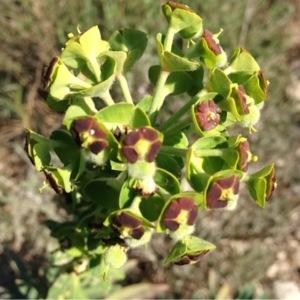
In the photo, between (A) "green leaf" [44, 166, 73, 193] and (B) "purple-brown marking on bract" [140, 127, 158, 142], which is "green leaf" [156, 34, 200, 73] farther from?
(A) "green leaf" [44, 166, 73, 193]

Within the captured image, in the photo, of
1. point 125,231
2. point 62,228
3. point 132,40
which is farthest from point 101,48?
point 62,228

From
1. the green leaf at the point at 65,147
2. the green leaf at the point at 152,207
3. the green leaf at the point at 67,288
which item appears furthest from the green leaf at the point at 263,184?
the green leaf at the point at 67,288

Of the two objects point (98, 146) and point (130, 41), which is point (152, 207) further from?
point (130, 41)

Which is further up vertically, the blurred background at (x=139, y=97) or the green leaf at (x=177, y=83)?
the green leaf at (x=177, y=83)

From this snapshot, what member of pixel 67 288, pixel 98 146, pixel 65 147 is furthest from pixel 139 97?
pixel 98 146

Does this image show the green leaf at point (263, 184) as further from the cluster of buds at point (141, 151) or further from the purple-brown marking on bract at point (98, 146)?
the purple-brown marking on bract at point (98, 146)

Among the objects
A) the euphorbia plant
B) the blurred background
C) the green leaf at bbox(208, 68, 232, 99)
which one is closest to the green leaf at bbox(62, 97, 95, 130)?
the euphorbia plant

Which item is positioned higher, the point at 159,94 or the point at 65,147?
the point at 159,94
